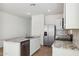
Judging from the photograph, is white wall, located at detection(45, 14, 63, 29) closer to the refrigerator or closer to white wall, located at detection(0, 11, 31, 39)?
the refrigerator

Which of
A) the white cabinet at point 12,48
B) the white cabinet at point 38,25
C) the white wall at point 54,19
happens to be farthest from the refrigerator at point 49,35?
the white cabinet at point 12,48

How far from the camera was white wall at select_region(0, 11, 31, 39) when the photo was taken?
6.16 m

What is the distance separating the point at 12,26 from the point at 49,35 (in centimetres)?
267

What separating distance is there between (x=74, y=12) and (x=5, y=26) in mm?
5210

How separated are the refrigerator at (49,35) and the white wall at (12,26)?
7.45ft

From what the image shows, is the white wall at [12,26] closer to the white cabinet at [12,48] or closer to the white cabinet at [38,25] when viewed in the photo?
the white cabinet at [38,25]

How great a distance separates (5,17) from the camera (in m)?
6.32

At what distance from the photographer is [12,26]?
698 centimetres

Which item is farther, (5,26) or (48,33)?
(48,33)

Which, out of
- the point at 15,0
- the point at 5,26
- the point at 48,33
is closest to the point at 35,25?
the point at 48,33

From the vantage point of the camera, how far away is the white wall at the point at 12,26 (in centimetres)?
616

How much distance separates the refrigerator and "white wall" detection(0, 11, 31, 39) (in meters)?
2.27

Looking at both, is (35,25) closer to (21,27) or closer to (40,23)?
(40,23)

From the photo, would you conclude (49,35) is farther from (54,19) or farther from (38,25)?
(54,19)
